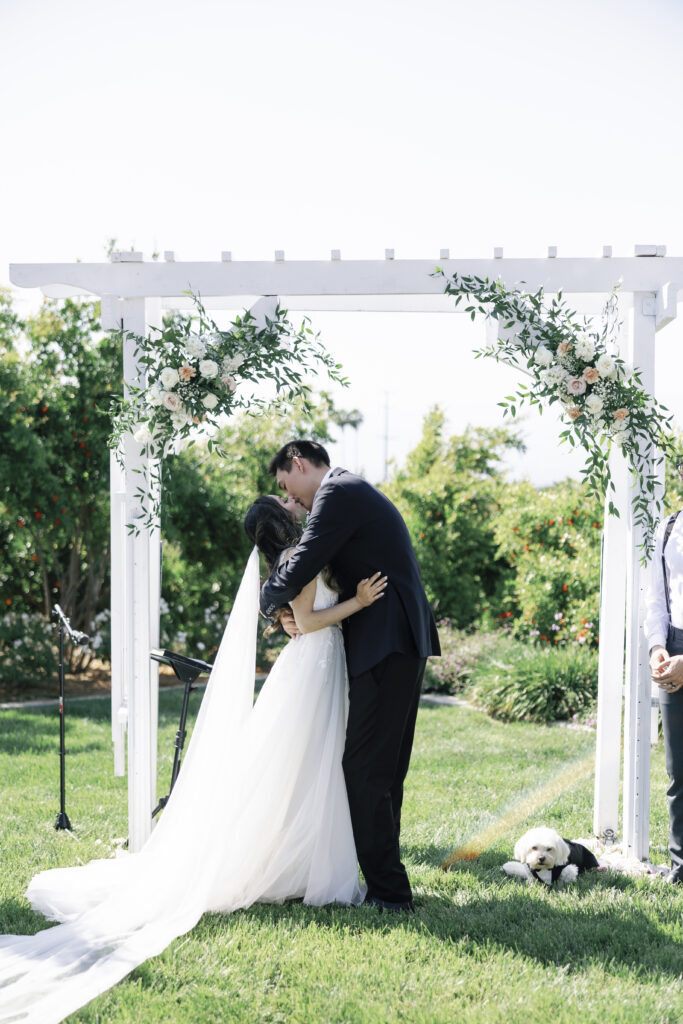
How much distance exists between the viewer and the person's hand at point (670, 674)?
12.9 feet

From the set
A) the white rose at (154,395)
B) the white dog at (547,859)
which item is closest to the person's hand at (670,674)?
the white dog at (547,859)

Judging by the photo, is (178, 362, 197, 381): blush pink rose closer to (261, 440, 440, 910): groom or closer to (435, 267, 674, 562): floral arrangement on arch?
(261, 440, 440, 910): groom

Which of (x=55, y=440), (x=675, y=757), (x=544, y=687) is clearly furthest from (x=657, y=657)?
(x=55, y=440)

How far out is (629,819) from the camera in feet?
14.4

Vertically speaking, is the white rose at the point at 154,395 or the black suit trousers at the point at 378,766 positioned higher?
the white rose at the point at 154,395

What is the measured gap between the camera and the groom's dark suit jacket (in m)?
3.63

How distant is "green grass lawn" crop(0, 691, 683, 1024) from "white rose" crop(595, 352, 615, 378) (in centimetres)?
234

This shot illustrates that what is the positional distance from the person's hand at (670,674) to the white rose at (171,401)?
255cm

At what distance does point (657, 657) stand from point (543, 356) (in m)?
1.51

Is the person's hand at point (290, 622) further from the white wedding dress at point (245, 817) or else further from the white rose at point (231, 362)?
the white rose at point (231, 362)

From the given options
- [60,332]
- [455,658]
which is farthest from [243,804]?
[60,332]

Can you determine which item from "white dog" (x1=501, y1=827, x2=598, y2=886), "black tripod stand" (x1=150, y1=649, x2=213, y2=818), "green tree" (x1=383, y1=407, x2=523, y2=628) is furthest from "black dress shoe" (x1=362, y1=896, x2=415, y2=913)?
"green tree" (x1=383, y1=407, x2=523, y2=628)

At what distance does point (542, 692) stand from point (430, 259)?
184 inches

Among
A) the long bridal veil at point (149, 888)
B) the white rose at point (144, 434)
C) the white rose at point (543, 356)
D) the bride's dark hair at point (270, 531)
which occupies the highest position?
the white rose at point (543, 356)
